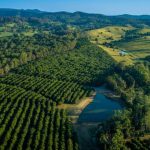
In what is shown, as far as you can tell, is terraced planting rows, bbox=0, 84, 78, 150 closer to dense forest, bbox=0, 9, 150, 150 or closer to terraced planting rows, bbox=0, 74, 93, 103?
dense forest, bbox=0, 9, 150, 150

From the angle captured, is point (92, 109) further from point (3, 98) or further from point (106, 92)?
point (3, 98)

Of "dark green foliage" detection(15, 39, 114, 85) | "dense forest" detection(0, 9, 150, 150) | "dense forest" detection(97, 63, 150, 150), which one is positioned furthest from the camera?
"dark green foliage" detection(15, 39, 114, 85)

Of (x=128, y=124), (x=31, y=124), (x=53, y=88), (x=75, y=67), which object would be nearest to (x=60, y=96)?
(x=53, y=88)

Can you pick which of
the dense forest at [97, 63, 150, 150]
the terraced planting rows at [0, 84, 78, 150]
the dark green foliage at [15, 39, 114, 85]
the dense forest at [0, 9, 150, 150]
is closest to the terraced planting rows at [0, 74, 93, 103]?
the dense forest at [0, 9, 150, 150]

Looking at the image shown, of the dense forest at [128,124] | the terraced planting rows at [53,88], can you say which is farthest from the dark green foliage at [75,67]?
the dense forest at [128,124]

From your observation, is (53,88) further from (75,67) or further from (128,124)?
(128,124)

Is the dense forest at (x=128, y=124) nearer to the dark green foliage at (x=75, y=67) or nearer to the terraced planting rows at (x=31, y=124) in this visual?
the terraced planting rows at (x=31, y=124)

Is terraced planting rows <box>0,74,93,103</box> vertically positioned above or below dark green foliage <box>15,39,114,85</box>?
below
